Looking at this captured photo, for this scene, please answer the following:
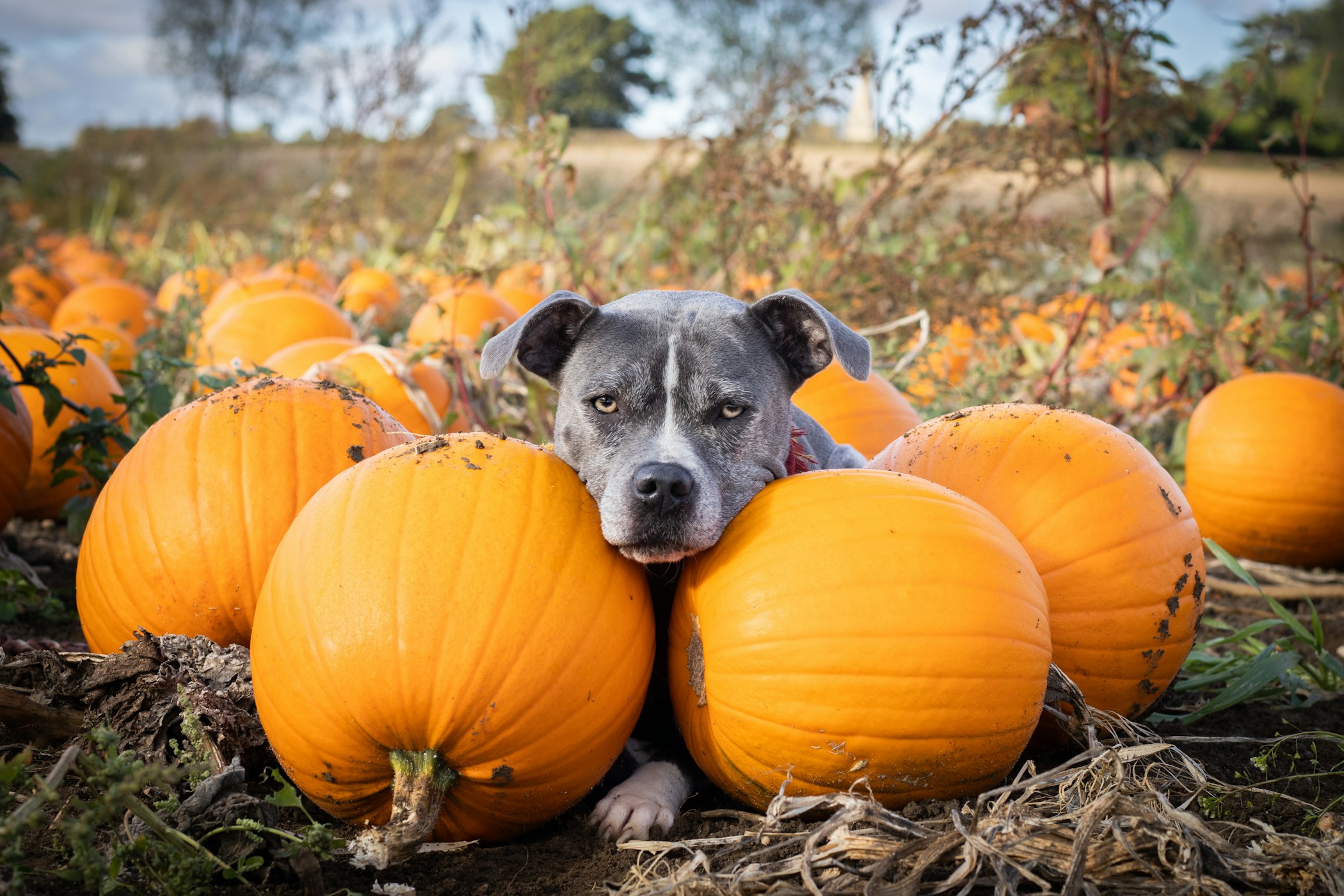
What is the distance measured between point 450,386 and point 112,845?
3645 millimetres

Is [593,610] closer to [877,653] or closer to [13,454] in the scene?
[877,653]

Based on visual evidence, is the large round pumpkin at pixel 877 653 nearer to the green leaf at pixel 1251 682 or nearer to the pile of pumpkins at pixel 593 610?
the pile of pumpkins at pixel 593 610

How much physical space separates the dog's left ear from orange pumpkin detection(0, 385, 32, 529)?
314cm

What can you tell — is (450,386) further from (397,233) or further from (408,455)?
(397,233)

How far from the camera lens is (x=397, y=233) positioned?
11.2 meters

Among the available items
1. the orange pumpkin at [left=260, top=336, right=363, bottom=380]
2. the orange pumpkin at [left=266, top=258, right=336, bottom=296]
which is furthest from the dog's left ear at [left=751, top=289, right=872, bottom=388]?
the orange pumpkin at [left=266, top=258, right=336, bottom=296]

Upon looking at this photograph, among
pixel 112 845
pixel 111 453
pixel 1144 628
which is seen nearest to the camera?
pixel 112 845

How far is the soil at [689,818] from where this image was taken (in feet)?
7.52

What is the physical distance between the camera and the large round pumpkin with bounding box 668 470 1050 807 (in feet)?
7.80

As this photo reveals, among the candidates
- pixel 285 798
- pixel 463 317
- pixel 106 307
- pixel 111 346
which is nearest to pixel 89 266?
pixel 106 307

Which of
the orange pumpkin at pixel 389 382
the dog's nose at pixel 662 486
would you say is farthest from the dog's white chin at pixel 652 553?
the orange pumpkin at pixel 389 382

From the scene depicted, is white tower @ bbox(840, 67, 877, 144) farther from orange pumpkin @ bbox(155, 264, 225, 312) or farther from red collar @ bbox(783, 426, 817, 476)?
orange pumpkin @ bbox(155, 264, 225, 312)

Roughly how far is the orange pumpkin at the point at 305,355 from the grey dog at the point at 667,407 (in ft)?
7.29

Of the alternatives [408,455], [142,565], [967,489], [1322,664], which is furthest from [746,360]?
[1322,664]
